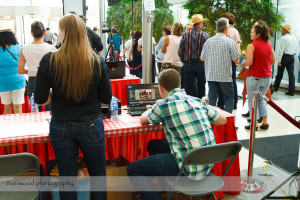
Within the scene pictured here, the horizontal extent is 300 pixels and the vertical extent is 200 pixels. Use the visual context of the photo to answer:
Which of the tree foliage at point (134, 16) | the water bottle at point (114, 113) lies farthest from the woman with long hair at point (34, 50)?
the tree foliage at point (134, 16)

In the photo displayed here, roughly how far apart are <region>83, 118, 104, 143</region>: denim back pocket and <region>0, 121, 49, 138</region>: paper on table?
0.45m

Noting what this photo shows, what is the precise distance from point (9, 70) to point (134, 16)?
12.5 feet

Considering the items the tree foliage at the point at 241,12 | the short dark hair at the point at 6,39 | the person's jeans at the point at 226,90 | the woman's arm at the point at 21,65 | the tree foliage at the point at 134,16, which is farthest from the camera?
the tree foliage at the point at 134,16

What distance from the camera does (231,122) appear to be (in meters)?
2.54

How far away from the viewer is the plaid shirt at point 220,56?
4.04 meters

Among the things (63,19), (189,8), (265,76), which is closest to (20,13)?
(189,8)

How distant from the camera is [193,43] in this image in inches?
183

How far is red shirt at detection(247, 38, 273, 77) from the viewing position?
4023 mm

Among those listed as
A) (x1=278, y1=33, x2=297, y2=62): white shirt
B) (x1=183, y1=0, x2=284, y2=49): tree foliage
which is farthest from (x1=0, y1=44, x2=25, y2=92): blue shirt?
(x1=278, y1=33, x2=297, y2=62): white shirt

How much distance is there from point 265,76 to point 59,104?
3.02m

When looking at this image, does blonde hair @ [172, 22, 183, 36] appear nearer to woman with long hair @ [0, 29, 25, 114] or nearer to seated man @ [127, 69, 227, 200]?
woman with long hair @ [0, 29, 25, 114]

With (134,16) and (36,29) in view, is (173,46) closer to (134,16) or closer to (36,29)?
(134,16)

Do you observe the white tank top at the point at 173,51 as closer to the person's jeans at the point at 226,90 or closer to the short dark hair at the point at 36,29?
the person's jeans at the point at 226,90

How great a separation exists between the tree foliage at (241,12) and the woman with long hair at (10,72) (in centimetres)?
407
